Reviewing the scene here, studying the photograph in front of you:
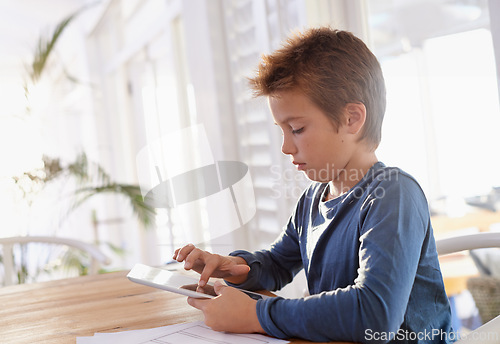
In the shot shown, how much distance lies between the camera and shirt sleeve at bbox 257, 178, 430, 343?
62 cm

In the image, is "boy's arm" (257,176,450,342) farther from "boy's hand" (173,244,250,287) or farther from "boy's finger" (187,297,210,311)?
"boy's hand" (173,244,250,287)

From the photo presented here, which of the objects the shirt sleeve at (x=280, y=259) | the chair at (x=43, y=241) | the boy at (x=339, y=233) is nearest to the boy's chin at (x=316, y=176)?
the boy at (x=339, y=233)

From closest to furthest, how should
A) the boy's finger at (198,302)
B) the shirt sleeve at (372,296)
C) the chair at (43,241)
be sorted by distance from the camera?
the shirt sleeve at (372,296)
the boy's finger at (198,302)
the chair at (43,241)

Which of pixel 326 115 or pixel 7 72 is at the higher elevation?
pixel 7 72

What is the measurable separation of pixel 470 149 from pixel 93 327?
94 cm

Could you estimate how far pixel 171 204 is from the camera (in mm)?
2939

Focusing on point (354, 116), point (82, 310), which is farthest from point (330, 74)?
point (82, 310)

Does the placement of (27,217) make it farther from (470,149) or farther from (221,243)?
(470,149)

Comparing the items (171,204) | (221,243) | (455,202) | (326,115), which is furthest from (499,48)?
(171,204)

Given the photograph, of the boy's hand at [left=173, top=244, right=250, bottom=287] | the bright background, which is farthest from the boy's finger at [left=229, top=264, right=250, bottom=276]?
the bright background

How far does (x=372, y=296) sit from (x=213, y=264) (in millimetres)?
344

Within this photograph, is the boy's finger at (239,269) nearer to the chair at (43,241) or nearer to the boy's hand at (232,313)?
the boy's hand at (232,313)

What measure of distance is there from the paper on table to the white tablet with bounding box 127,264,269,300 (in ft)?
0.17

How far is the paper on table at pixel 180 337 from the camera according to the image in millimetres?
658
